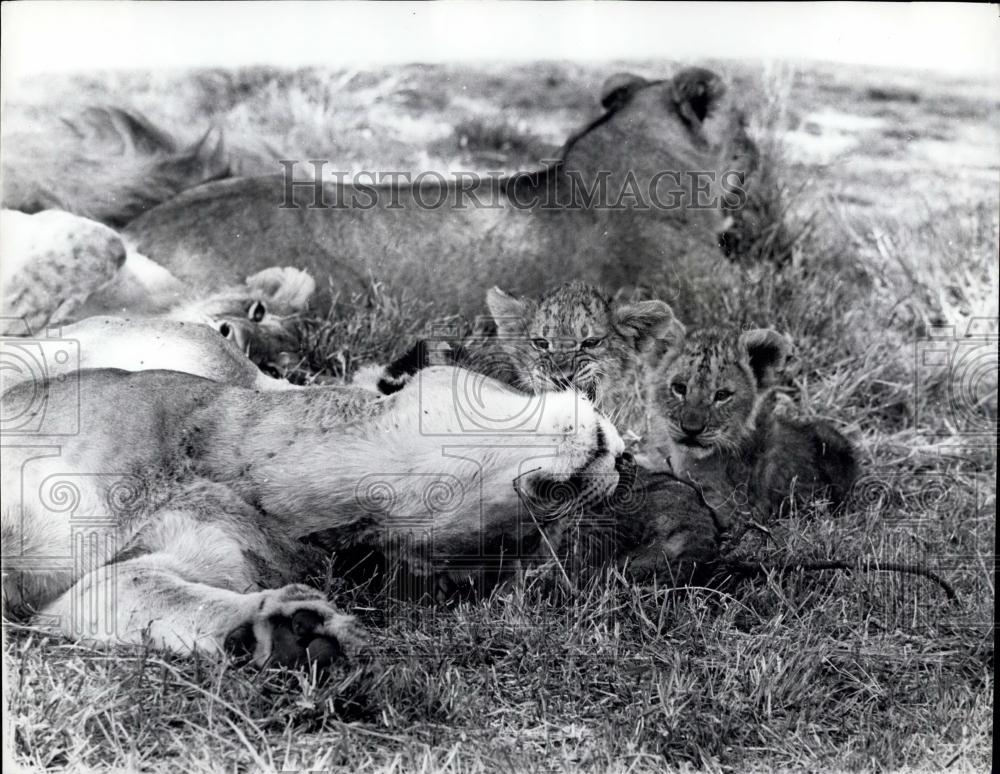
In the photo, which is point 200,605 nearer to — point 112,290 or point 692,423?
point 112,290

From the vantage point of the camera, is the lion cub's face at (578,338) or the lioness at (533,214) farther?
the lioness at (533,214)

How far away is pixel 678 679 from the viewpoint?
167 inches

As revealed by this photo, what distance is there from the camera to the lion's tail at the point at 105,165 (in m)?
4.68

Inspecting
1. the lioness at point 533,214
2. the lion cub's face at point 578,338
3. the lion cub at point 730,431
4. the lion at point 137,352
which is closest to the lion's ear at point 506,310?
the lion cub's face at point 578,338

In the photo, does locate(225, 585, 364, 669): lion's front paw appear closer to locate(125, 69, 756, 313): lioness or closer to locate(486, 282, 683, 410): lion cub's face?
locate(486, 282, 683, 410): lion cub's face

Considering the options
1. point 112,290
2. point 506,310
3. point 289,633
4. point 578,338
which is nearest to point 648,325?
point 578,338

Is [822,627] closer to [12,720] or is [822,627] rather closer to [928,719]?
[928,719]

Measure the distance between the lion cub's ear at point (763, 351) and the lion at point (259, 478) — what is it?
0.68 m

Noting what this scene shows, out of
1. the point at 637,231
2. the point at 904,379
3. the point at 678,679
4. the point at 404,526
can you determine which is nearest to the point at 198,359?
the point at 404,526

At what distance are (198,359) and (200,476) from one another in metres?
0.53

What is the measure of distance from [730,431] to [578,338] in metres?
0.68

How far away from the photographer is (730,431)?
15.1 ft
